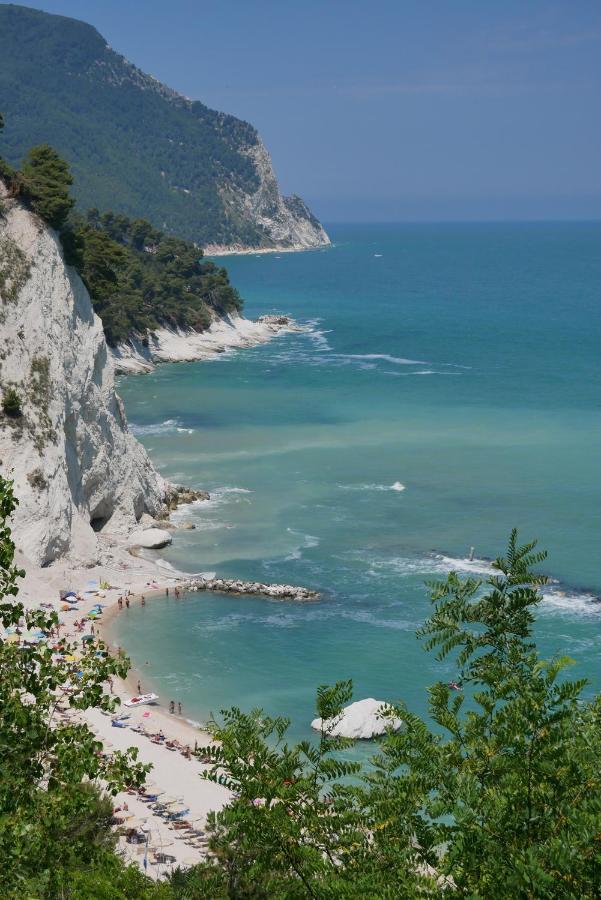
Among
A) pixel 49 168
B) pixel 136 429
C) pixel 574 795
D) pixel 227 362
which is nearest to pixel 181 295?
pixel 227 362

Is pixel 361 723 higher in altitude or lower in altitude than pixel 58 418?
lower

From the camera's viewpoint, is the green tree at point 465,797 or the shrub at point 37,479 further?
the shrub at point 37,479

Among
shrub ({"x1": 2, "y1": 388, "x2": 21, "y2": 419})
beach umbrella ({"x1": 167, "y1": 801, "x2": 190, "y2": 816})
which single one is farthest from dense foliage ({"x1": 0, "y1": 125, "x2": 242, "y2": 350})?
beach umbrella ({"x1": 167, "y1": 801, "x2": 190, "y2": 816})

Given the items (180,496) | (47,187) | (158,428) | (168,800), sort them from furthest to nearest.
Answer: (158,428) < (180,496) < (47,187) < (168,800)

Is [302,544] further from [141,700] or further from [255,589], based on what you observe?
[141,700]

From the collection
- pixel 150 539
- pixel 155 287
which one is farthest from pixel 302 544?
pixel 155 287

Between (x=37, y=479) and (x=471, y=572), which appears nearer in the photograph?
(x=37, y=479)

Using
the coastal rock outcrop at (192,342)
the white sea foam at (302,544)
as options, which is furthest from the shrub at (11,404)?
the coastal rock outcrop at (192,342)

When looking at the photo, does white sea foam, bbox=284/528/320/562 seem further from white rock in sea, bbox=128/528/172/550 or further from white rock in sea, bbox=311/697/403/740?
white rock in sea, bbox=311/697/403/740

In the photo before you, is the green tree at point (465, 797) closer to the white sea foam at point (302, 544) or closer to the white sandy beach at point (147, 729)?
the white sandy beach at point (147, 729)
